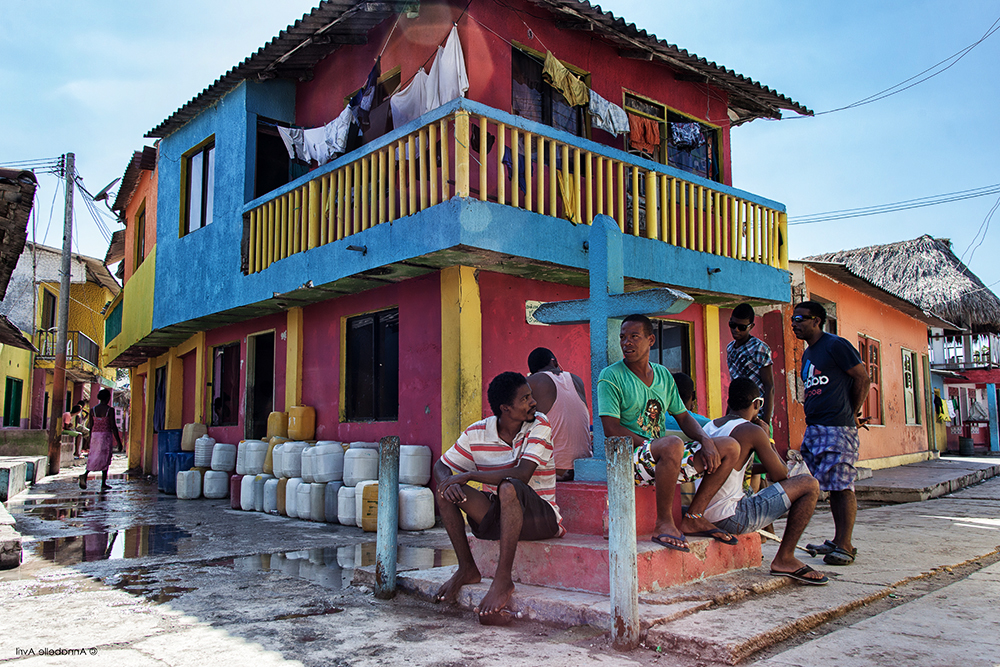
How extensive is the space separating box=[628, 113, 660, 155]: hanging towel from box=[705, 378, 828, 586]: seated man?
673cm

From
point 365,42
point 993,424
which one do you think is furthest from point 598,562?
point 993,424

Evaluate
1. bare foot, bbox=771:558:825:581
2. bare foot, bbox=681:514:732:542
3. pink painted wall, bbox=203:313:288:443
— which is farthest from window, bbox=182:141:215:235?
bare foot, bbox=771:558:825:581

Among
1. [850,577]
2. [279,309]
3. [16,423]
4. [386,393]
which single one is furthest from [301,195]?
[16,423]

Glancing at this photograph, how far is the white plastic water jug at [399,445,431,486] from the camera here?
25.5ft

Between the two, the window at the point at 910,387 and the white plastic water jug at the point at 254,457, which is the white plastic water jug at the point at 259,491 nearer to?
the white plastic water jug at the point at 254,457

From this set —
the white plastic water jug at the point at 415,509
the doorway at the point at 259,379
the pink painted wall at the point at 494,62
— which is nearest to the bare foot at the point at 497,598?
the white plastic water jug at the point at 415,509

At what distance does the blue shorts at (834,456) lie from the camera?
4.78 m

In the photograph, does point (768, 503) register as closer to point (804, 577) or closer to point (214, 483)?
point (804, 577)

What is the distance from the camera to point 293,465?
9.05 m

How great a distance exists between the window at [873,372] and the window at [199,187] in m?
12.1

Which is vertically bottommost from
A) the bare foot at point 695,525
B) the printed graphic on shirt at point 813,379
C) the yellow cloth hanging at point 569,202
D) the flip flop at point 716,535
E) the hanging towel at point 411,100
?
the flip flop at point 716,535

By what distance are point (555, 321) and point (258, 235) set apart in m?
6.46

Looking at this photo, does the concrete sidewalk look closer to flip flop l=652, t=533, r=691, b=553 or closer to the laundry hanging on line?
flip flop l=652, t=533, r=691, b=553

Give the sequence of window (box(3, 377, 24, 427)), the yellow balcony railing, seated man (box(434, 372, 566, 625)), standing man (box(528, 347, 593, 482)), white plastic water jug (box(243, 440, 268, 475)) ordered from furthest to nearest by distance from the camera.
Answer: window (box(3, 377, 24, 427))
white plastic water jug (box(243, 440, 268, 475))
the yellow balcony railing
standing man (box(528, 347, 593, 482))
seated man (box(434, 372, 566, 625))
